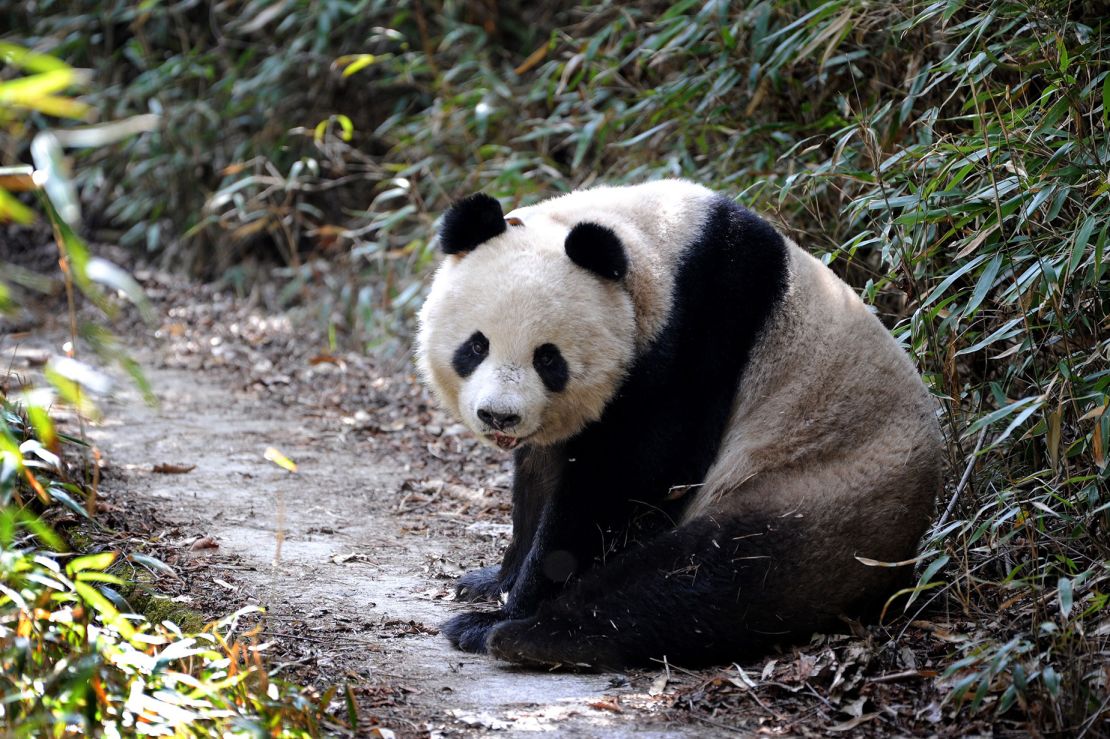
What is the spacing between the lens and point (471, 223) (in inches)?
165

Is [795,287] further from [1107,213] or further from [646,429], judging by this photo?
[1107,213]

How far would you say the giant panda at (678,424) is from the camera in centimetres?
367

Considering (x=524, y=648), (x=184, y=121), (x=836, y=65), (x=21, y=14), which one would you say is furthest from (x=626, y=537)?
(x=21, y=14)

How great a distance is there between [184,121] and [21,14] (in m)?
2.56

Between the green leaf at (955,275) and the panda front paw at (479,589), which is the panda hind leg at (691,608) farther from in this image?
the green leaf at (955,275)

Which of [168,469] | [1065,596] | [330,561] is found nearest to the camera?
[1065,596]

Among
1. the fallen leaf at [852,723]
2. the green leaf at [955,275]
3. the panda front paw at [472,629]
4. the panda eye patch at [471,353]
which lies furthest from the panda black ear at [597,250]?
the fallen leaf at [852,723]

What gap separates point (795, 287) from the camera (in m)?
4.14

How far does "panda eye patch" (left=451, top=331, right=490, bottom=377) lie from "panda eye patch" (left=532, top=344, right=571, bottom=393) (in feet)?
0.64

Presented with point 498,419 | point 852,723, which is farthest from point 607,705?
point 498,419

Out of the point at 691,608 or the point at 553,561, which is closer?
the point at 691,608

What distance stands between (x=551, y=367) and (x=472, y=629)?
99cm

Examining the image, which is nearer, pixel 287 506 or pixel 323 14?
pixel 287 506

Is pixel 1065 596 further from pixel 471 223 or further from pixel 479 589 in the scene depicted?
pixel 471 223
